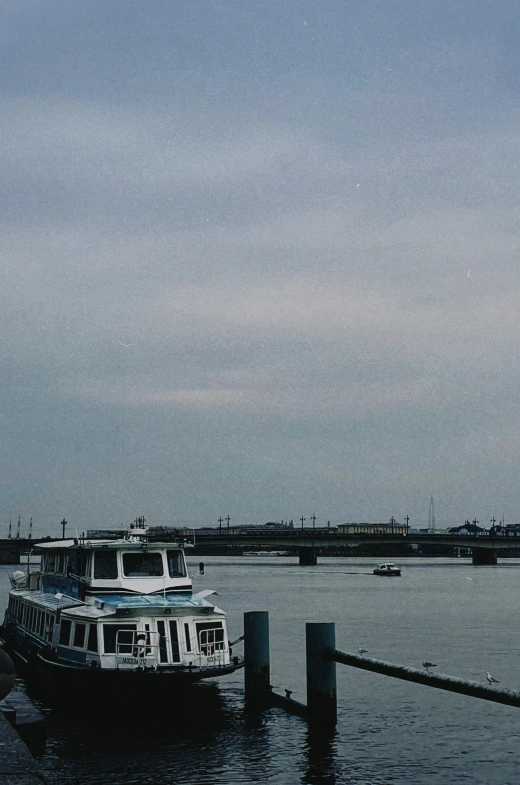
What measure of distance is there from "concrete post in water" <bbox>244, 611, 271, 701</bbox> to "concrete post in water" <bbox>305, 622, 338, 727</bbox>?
450 centimetres

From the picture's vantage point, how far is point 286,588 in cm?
12188

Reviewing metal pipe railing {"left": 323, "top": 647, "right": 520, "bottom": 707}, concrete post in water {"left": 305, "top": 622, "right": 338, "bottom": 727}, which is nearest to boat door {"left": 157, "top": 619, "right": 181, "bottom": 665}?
concrete post in water {"left": 305, "top": 622, "right": 338, "bottom": 727}

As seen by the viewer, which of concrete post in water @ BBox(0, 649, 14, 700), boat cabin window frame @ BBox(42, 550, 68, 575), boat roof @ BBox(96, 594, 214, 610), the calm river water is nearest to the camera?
concrete post in water @ BBox(0, 649, 14, 700)

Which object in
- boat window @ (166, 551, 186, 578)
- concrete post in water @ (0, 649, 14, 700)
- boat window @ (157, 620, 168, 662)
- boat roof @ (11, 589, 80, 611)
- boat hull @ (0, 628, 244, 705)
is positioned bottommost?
boat hull @ (0, 628, 244, 705)

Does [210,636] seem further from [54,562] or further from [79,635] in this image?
[54,562]

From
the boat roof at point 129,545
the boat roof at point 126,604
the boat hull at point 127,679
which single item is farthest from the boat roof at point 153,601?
the boat hull at point 127,679

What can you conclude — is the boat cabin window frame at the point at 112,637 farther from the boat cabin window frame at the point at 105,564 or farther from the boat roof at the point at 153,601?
the boat cabin window frame at the point at 105,564

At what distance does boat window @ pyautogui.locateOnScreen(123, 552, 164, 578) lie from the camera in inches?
1494

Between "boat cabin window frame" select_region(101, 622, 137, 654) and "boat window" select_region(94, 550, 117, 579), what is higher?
"boat window" select_region(94, 550, 117, 579)

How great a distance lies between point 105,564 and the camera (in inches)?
1500

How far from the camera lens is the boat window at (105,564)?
124ft

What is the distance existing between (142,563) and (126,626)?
4521 millimetres

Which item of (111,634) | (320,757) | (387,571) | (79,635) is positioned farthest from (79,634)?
(387,571)

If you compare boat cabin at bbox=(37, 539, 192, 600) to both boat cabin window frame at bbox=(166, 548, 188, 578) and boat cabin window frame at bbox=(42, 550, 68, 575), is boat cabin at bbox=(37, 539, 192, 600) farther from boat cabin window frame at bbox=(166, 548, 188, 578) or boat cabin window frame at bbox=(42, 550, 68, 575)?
boat cabin window frame at bbox=(42, 550, 68, 575)
